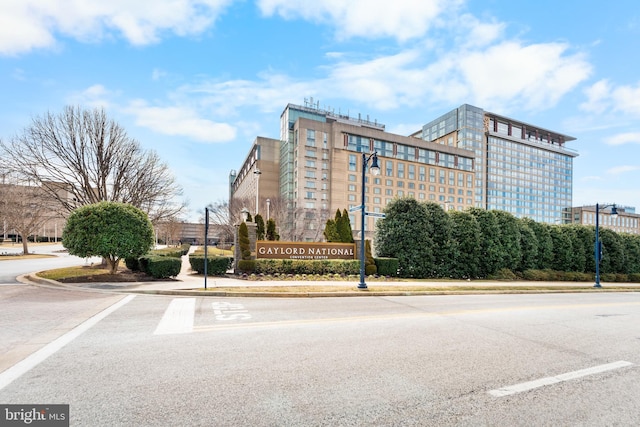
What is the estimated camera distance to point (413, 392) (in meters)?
4.11

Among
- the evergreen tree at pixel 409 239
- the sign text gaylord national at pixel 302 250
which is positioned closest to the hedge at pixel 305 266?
the sign text gaylord national at pixel 302 250

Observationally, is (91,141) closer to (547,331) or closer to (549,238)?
(547,331)

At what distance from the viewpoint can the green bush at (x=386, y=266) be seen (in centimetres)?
2115

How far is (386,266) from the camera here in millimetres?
21188

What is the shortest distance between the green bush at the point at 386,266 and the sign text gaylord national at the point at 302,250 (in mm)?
1851

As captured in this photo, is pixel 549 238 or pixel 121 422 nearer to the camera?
pixel 121 422

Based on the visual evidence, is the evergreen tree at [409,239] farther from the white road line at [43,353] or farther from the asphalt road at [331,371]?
the white road line at [43,353]

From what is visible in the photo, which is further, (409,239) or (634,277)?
(634,277)

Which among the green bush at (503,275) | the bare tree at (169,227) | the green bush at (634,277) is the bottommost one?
the green bush at (634,277)

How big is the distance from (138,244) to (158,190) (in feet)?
40.0

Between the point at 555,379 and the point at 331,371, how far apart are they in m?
2.93

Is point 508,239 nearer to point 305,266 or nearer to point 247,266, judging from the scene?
point 305,266

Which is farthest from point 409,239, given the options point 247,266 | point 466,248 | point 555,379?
point 555,379

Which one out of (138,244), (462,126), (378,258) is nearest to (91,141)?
(138,244)
